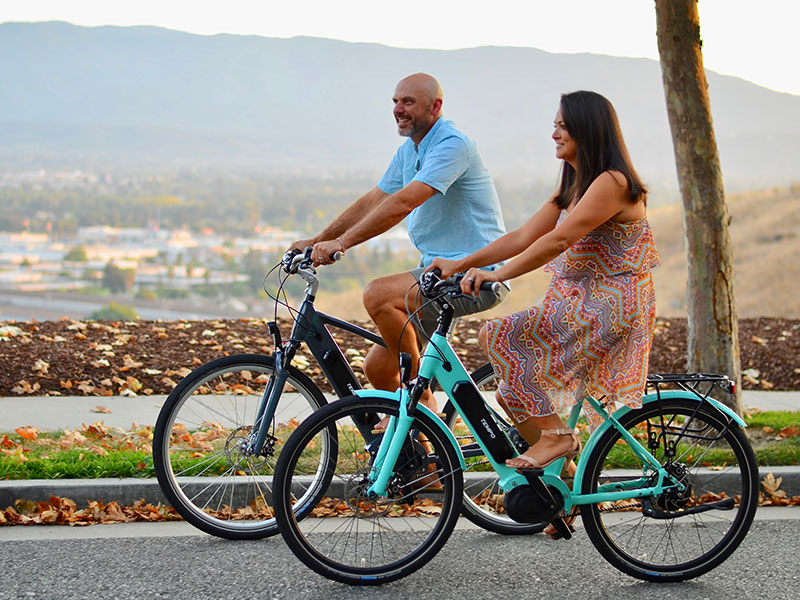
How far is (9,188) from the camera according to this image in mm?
34188

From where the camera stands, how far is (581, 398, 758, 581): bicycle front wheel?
12.7 ft

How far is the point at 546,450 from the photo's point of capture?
12.5 feet

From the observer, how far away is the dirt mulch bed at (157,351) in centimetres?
768

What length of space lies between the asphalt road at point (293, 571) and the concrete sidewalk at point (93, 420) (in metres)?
0.28

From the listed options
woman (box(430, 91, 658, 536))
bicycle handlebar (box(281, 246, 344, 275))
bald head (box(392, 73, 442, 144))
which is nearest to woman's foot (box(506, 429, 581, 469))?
woman (box(430, 91, 658, 536))

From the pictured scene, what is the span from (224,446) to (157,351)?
15.1 feet

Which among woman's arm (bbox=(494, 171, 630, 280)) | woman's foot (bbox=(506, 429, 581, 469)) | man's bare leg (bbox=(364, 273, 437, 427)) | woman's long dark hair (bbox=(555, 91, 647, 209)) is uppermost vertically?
woman's long dark hair (bbox=(555, 91, 647, 209))

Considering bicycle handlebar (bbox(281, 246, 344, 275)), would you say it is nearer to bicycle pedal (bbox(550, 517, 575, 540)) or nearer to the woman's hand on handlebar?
the woman's hand on handlebar

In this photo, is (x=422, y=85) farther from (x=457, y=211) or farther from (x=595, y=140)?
(x=595, y=140)

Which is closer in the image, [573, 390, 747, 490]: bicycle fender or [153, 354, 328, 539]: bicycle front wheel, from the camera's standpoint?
[573, 390, 747, 490]: bicycle fender

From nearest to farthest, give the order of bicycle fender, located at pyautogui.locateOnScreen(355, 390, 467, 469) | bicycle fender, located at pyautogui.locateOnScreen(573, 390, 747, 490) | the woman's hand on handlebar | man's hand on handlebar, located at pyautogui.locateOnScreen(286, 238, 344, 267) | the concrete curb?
the woman's hand on handlebar → bicycle fender, located at pyautogui.locateOnScreen(355, 390, 467, 469) → bicycle fender, located at pyautogui.locateOnScreen(573, 390, 747, 490) → man's hand on handlebar, located at pyautogui.locateOnScreen(286, 238, 344, 267) → the concrete curb

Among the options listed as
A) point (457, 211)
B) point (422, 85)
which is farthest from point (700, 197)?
point (422, 85)

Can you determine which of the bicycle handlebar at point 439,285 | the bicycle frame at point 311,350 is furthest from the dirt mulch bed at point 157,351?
the bicycle handlebar at point 439,285

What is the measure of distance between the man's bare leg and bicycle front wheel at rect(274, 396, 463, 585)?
48cm
